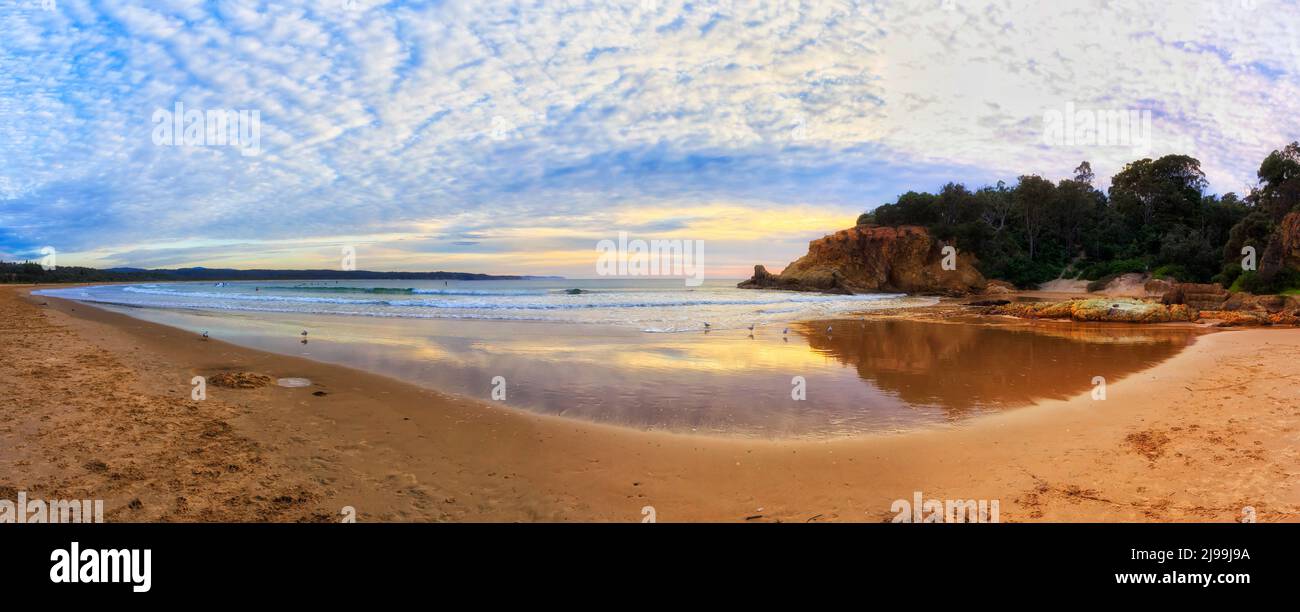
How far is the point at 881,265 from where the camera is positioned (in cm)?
5838

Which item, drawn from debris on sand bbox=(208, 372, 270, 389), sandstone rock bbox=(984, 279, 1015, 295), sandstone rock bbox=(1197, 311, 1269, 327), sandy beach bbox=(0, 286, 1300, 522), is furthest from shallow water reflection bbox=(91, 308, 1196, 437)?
sandstone rock bbox=(984, 279, 1015, 295)

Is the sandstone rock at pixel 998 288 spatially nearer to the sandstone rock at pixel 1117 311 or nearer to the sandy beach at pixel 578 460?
the sandstone rock at pixel 1117 311

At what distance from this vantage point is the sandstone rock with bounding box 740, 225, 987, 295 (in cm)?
5553

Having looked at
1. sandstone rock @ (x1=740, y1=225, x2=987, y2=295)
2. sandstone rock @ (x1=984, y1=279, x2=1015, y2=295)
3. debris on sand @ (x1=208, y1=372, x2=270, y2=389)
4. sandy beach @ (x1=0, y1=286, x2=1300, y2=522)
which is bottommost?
sandy beach @ (x1=0, y1=286, x2=1300, y2=522)

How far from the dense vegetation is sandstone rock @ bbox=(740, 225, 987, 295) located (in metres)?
2.79

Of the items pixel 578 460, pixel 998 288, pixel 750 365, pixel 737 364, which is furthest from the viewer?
pixel 998 288

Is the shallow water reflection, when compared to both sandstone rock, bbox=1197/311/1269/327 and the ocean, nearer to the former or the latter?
the ocean

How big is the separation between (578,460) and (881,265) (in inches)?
2324

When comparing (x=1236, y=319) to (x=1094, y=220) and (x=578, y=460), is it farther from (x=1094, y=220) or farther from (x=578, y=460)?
(x=1094, y=220)

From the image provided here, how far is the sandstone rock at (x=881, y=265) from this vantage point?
182 ft

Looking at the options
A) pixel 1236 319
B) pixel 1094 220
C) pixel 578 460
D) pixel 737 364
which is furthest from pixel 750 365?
pixel 1094 220

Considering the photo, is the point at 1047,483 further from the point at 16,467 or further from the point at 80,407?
the point at 80,407

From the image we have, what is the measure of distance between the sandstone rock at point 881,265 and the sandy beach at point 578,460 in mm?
49956

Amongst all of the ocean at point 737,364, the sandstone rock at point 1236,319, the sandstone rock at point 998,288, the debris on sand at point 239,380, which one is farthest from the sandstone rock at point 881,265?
the debris on sand at point 239,380
